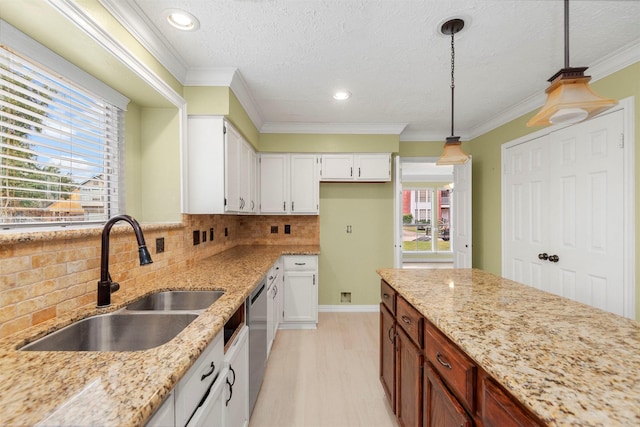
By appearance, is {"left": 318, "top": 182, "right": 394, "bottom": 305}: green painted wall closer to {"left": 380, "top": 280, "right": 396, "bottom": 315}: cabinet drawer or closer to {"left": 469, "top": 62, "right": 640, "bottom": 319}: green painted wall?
{"left": 469, "top": 62, "right": 640, "bottom": 319}: green painted wall

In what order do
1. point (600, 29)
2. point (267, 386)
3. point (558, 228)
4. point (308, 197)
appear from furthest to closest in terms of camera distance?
1. point (308, 197)
2. point (558, 228)
3. point (267, 386)
4. point (600, 29)

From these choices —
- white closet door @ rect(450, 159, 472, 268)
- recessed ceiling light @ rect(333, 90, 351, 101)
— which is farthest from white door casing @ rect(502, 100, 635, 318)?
recessed ceiling light @ rect(333, 90, 351, 101)

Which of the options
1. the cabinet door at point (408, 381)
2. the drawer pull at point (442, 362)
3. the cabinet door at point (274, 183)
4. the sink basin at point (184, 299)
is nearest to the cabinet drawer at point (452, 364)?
the drawer pull at point (442, 362)

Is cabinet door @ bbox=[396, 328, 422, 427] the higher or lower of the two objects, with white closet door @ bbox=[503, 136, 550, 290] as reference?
lower

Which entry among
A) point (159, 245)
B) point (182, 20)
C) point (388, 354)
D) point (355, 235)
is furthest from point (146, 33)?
point (355, 235)

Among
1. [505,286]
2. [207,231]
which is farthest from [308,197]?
[505,286]

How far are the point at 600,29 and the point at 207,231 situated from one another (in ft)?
10.9

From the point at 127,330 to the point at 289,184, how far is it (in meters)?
2.48

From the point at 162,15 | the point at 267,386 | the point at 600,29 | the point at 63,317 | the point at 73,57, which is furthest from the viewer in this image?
the point at 267,386

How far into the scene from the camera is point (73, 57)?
53.7 inches

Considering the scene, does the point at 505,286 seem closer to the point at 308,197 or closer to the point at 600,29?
the point at 600,29

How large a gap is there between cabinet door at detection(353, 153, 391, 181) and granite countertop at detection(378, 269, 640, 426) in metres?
2.18

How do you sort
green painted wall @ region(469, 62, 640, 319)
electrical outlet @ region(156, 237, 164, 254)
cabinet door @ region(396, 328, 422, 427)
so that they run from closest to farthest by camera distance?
cabinet door @ region(396, 328, 422, 427) < electrical outlet @ region(156, 237, 164, 254) < green painted wall @ region(469, 62, 640, 319)

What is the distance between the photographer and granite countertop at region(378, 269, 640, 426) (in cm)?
58
